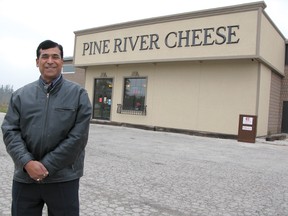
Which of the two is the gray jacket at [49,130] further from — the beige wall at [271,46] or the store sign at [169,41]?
the store sign at [169,41]

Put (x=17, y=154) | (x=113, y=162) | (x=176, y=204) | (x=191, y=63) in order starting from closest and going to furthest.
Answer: (x=17, y=154), (x=176, y=204), (x=113, y=162), (x=191, y=63)

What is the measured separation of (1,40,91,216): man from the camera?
247 centimetres

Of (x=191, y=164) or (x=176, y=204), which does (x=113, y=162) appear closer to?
(x=191, y=164)

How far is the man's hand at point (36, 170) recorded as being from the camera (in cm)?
239

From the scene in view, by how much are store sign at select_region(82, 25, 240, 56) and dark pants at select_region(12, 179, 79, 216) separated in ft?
49.0

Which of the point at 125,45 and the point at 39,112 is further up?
the point at 125,45

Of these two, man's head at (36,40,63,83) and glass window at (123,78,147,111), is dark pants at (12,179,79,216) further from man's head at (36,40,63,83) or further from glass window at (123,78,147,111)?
glass window at (123,78,147,111)

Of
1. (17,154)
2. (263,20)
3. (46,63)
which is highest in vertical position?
(263,20)

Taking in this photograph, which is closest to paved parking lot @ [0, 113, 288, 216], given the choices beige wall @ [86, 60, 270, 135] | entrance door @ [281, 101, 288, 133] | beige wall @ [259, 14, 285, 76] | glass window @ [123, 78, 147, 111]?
beige wall @ [86, 60, 270, 135]

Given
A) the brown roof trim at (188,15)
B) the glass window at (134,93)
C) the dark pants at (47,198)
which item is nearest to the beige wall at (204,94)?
the glass window at (134,93)

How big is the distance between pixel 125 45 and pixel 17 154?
1856 cm

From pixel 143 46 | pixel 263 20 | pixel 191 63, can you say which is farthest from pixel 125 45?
pixel 263 20

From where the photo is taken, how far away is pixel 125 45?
20.6 meters

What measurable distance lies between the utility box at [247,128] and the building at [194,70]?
310 millimetres
